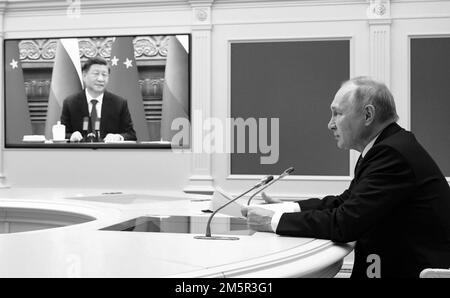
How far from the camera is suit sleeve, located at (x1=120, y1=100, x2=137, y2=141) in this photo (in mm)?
5844

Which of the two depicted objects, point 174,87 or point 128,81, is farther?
point 128,81

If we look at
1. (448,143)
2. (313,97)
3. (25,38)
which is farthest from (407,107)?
(25,38)

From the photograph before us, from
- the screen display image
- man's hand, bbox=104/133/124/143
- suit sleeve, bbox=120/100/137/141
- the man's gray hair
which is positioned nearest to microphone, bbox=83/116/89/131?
the screen display image

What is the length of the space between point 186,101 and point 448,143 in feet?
8.87

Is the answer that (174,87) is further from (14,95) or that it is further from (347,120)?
(347,120)

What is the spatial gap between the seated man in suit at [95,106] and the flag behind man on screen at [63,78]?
68 millimetres

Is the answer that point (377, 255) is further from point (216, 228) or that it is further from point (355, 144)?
point (216, 228)

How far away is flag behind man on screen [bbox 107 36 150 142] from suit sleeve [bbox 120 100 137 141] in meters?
0.04

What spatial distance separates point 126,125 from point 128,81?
476 millimetres

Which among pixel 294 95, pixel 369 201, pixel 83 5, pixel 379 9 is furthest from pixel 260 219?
pixel 83 5

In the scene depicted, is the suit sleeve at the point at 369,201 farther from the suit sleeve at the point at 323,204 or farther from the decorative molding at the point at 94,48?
the decorative molding at the point at 94,48

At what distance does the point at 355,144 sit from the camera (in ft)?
6.64

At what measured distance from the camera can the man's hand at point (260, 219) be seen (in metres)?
1.97

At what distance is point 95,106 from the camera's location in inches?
234
